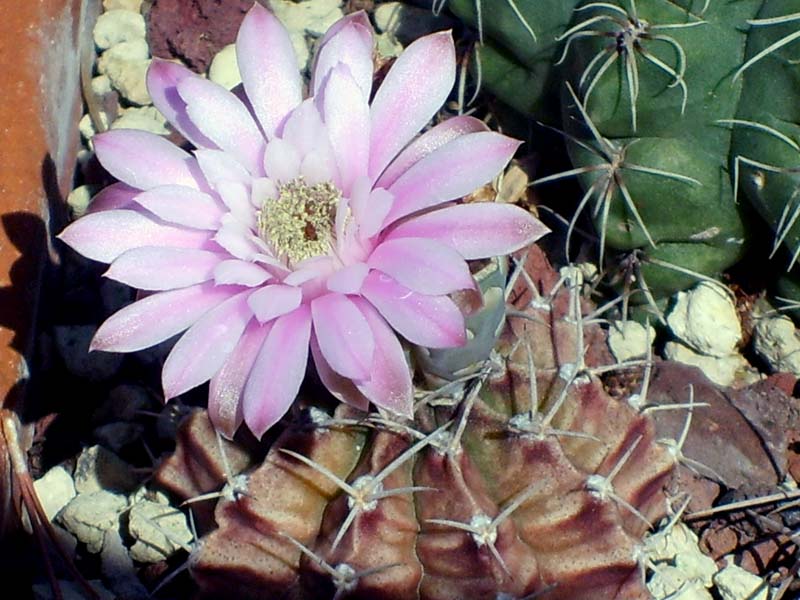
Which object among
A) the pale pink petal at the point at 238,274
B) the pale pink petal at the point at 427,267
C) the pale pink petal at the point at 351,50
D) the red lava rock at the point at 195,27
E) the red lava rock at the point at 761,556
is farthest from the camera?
the red lava rock at the point at 195,27

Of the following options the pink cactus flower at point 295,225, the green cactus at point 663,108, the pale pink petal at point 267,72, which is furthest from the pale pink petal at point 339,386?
the green cactus at point 663,108

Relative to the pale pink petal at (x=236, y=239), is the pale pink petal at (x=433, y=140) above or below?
above

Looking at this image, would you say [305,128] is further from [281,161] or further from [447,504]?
[447,504]

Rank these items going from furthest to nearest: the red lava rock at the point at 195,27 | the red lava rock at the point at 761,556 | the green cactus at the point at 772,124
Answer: the red lava rock at the point at 195,27 < the red lava rock at the point at 761,556 < the green cactus at the point at 772,124

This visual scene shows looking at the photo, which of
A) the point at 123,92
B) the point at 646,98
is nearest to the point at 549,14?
the point at 646,98

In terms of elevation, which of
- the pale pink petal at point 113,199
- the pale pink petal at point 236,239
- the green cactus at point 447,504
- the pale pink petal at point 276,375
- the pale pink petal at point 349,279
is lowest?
the green cactus at point 447,504

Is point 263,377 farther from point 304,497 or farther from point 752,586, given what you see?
point 752,586

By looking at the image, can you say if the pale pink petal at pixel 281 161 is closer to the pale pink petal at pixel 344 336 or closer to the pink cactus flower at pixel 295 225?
the pink cactus flower at pixel 295 225

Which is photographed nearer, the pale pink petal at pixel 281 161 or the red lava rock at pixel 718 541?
the pale pink petal at pixel 281 161
